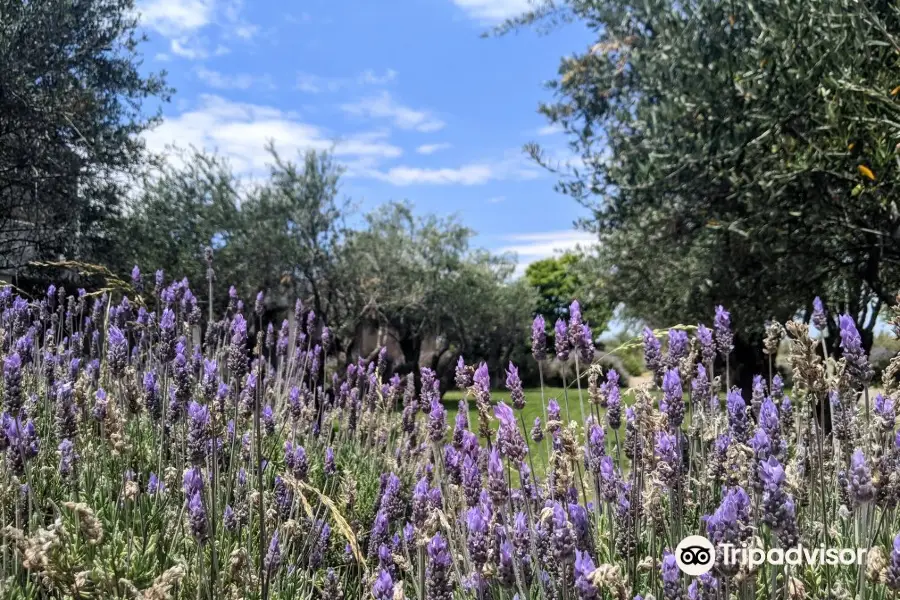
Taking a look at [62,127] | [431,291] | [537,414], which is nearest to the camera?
[62,127]

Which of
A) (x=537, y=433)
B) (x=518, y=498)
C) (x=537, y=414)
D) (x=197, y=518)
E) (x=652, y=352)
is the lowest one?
(x=537, y=414)

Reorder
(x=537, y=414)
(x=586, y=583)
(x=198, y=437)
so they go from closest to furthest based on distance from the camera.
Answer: (x=586, y=583) < (x=198, y=437) < (x=537, y=414)

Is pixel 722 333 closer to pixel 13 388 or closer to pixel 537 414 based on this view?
pixel 13 388

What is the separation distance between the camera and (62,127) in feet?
36.9

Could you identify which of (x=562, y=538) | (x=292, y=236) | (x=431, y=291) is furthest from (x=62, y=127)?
(x=562, y=538)

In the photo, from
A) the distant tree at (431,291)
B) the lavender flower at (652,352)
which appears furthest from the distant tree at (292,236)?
the lavender flower at (652,352)

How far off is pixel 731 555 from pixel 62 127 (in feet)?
41.5

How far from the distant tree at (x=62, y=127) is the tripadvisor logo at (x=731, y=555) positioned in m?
11.4

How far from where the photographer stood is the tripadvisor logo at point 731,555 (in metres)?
1.47

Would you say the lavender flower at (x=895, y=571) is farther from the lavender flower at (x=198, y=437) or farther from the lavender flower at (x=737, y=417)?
the lavender flower at (x=198, y=437)

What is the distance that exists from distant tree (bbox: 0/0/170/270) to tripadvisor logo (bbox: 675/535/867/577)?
11436 millimetres

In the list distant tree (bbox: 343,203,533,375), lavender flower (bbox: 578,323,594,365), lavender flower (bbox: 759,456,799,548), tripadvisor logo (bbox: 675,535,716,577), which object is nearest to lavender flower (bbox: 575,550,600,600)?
tripadvisor logo (bbox: 675,535,716,577)

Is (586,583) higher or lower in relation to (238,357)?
lower

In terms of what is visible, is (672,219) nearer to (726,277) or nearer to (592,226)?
(726,277)
